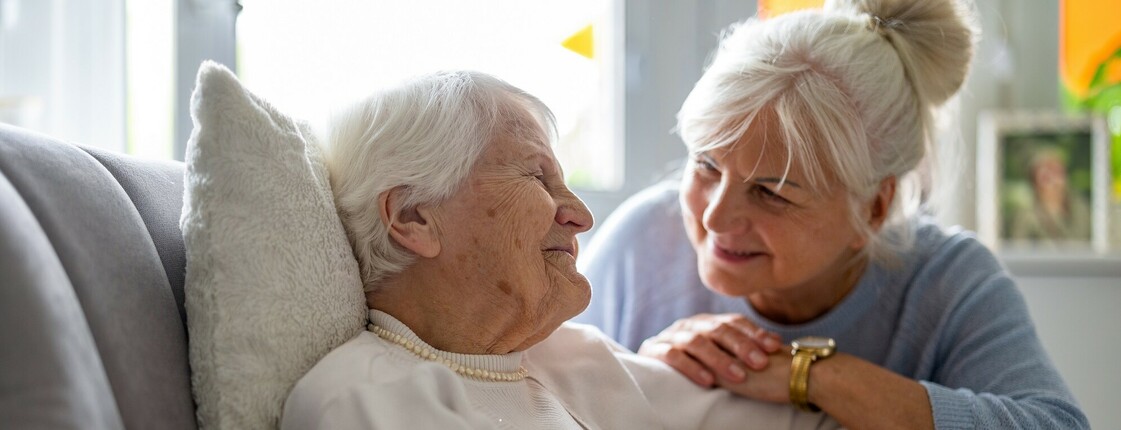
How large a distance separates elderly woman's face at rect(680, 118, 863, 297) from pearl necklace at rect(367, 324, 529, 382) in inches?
23.4

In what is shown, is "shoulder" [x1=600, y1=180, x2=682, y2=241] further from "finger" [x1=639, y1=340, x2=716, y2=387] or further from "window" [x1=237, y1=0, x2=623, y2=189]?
"finger" [x1=639, y1=340, x2=716, y2=387]

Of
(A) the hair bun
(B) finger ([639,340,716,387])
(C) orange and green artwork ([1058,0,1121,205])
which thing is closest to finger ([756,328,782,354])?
(B) finger ([639,340,716,387])

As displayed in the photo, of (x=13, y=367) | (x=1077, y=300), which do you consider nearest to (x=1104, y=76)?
(x=1077, y=300)

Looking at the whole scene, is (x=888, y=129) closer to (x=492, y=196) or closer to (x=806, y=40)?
(x=806, y=40)

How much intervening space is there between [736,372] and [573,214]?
452 millimetres

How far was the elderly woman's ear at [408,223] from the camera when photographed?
1.26 meters

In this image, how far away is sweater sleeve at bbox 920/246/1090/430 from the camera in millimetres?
1558

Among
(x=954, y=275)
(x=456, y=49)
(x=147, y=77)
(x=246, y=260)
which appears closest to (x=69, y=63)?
(x=147, y=77)

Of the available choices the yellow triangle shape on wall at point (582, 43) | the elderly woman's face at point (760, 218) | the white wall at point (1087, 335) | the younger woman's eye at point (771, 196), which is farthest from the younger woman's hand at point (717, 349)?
the white wall at point (1087, 335)

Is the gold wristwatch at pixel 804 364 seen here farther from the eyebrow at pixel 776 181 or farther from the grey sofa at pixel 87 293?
the grey sofa at pixel 87 293

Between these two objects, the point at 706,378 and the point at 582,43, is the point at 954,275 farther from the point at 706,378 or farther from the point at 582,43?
the point at 582,43

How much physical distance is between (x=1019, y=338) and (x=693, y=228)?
1.98 feet

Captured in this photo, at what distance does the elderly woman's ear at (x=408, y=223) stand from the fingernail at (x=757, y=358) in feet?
2.06

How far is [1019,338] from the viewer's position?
5.58 feet
